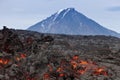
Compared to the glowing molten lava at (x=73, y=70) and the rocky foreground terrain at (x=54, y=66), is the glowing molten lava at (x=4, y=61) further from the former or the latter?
the glowing molten lava at (x=73, y=70)

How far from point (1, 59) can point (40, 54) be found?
7368 millimetres

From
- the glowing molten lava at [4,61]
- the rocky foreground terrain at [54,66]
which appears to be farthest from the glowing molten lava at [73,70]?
the glowing molten lava at [4,61]

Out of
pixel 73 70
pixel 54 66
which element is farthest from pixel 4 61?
pixel 73 70

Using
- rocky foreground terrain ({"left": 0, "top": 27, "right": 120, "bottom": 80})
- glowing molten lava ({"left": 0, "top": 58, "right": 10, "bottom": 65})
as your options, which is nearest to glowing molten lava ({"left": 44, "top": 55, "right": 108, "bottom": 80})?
rocky foreground terrain ({"left": 0, "top": 27, "right": 120, "bottom": 80})

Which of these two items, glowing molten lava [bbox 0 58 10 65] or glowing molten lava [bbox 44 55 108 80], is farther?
→ glowing molten lava [bbox 0 58 10 65]

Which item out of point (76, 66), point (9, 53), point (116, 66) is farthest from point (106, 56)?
point (9, 53)

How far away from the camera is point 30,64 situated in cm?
7006

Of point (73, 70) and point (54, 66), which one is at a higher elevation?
point (54, 66)

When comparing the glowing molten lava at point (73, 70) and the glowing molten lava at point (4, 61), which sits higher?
the glowing molten lava at point (4, 61)

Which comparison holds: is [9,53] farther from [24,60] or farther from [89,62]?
[89,62]

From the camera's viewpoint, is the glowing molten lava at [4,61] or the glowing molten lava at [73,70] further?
the glowing molten lava at [4,61]

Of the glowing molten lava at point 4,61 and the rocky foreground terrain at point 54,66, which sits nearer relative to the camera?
the rocky foreground terrain at point 54,66

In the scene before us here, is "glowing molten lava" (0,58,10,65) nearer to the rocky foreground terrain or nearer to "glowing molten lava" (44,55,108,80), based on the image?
the rocky foreground terrain

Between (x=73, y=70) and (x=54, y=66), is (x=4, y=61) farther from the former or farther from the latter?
(x=73, y=70)
